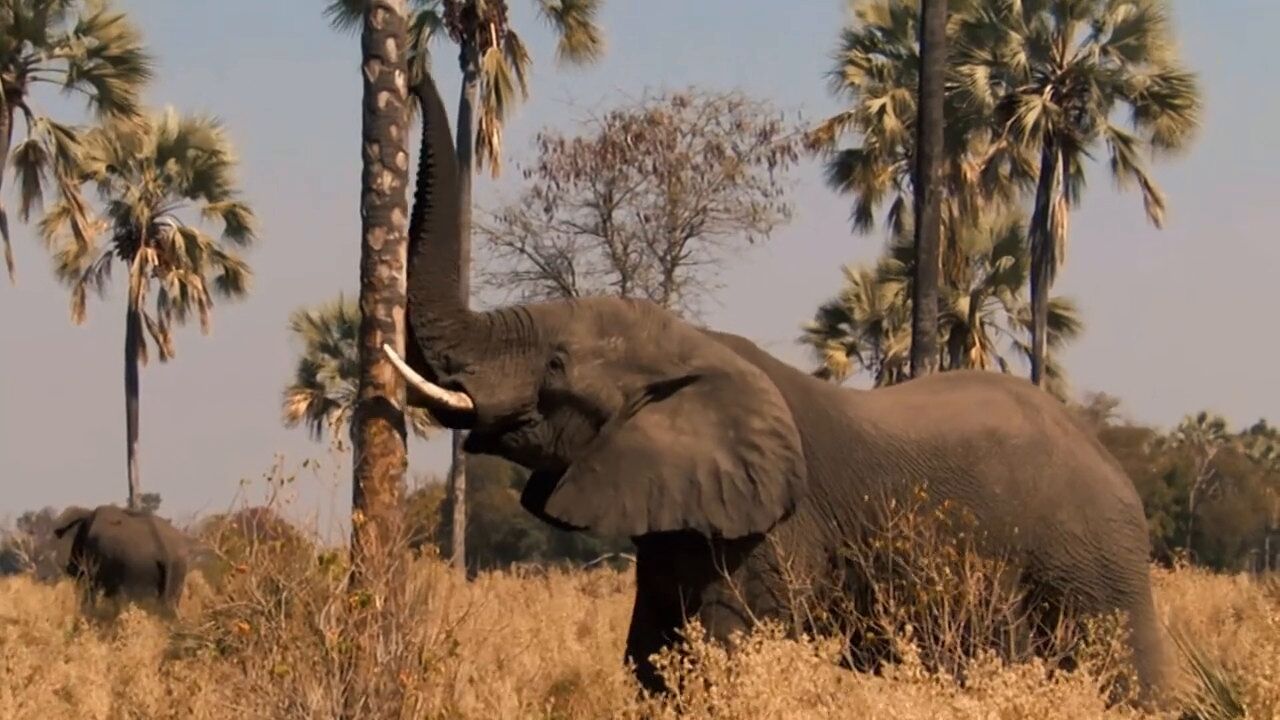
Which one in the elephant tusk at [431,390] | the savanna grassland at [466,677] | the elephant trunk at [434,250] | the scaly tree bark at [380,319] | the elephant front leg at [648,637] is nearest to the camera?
the savanna grassland at [466,677]

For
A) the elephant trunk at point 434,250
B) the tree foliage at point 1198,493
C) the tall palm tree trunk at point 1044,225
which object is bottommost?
the tree foliage at point 1198,493

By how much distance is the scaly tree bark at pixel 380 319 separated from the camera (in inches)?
372

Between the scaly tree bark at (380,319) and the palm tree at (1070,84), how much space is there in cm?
1985

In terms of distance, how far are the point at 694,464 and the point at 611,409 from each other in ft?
1.61

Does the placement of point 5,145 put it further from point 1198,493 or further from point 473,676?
point 1198,493

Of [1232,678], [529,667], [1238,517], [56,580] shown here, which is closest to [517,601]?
[529,667]

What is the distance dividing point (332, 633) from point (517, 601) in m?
9.66

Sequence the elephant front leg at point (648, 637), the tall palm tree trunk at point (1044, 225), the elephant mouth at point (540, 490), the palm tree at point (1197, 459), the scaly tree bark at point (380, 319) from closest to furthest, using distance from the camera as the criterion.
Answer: the scaly tree bark at point (380, 319), the elephant mouth at point (540, 490), the elephant front leg at point (648, 637), the tall palm tree trunk at point (1044, 225), the palm tree at point (1197, 459)

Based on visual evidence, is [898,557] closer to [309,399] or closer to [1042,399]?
[1042,399]

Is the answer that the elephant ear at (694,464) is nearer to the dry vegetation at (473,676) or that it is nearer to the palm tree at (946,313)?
the dry vegetation at (473,676)

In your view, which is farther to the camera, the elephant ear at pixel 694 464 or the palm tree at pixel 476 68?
the palm tree at pixel 476 68

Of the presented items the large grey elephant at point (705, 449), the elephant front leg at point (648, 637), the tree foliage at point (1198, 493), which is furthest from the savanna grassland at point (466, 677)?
the tree foliage at point (1198, 493)

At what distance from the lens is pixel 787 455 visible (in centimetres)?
1109

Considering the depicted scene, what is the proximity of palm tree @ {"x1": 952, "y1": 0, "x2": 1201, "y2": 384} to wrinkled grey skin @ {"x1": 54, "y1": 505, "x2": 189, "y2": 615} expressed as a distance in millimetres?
11798
